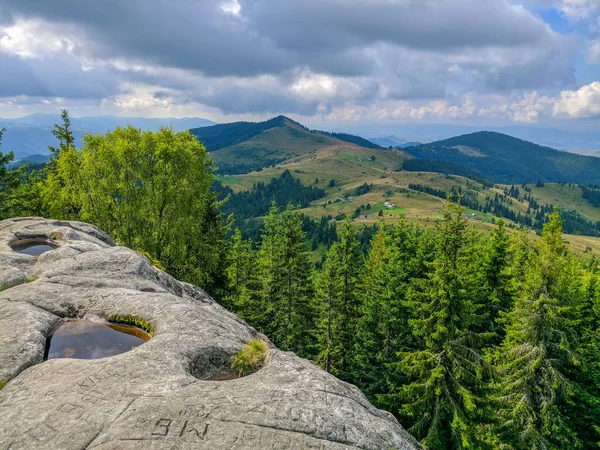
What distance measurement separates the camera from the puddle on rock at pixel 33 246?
21.9m

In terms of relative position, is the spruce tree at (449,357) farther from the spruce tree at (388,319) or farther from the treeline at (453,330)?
the spruce tree at (388,319)

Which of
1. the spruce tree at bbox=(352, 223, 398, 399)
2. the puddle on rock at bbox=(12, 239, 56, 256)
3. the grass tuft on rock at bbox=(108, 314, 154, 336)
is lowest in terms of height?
the spruce tree at bbox=(352, 223, 398, 399)

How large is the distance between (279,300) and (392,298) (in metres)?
12.4

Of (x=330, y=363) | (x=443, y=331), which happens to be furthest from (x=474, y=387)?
(x=330, y=363)

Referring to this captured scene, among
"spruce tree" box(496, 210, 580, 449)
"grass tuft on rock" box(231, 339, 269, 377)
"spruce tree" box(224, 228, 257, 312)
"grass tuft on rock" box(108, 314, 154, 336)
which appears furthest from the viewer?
"spruce tree" box(224, 228, 257, 312)

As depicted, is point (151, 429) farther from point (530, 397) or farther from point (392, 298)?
point (530, 397)

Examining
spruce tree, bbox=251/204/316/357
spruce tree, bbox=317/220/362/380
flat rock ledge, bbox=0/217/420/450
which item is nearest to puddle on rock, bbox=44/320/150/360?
flat rock ledge, bbox=0/217/420/450

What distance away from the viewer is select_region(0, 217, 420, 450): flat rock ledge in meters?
8.38

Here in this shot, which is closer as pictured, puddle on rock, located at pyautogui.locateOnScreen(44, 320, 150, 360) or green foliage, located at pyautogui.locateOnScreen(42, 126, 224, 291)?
puddle on rock, located at pyautogui.locateOnScreen(44, 320, 150, 360)

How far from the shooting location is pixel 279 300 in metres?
40.4

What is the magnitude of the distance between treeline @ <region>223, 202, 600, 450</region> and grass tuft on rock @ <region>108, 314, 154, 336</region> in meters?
20.1

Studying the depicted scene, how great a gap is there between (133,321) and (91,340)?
1529mm

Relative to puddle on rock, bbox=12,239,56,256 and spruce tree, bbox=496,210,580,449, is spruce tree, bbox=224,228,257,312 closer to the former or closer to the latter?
puddle on rock, bbox=12,239,56,256

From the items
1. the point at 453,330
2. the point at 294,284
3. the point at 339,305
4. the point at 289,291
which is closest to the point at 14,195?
the point at 289,291
